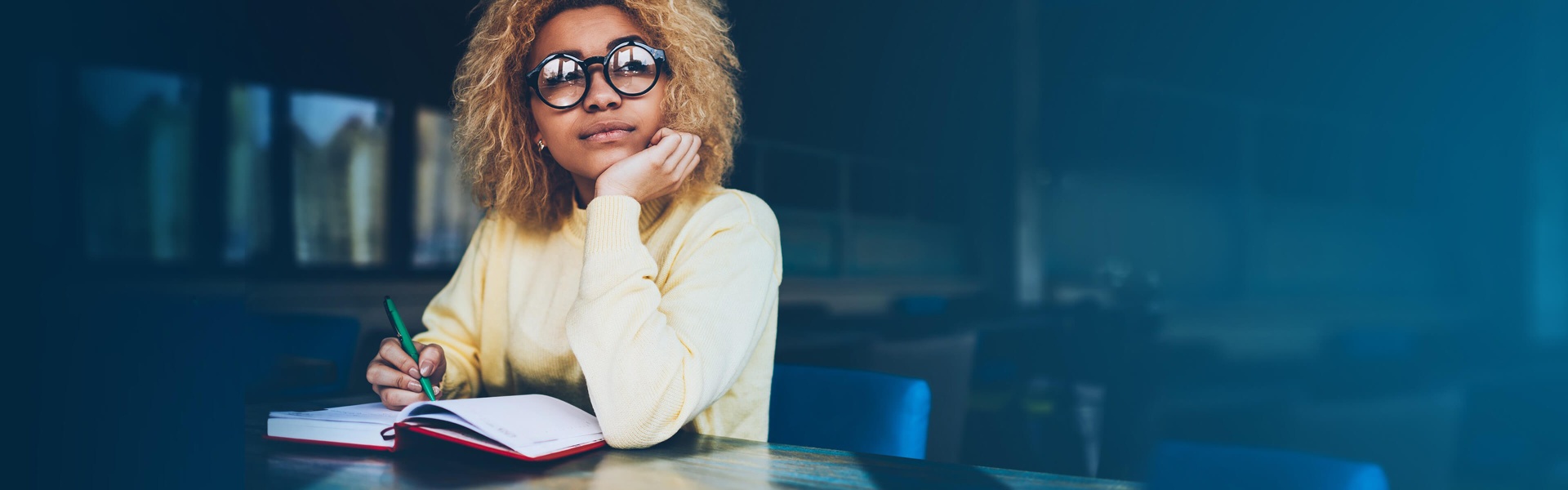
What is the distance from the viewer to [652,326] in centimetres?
130

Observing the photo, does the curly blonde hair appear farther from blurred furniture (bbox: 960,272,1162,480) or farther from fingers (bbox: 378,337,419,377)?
blurred furniture (bbox: 960,272,1162,480)

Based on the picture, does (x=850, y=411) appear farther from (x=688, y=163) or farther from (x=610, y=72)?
(x=610, y=72)

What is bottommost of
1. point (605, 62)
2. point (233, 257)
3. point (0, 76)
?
point (233, 257)

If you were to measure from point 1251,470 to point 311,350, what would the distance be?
2501 millimetres

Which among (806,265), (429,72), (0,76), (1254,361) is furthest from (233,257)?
(429,72)

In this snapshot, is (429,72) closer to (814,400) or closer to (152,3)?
(814,400)

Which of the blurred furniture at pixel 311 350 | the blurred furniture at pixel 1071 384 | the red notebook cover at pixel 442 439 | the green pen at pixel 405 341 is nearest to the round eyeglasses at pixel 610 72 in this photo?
the green pen at pixel 405 341

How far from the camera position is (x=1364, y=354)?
66.1 inches

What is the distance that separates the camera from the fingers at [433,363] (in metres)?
1.58

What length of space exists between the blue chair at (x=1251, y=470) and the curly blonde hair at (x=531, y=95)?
967 mm

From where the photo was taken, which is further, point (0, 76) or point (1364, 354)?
point (1364, 354)

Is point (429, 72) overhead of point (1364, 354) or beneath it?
overhead

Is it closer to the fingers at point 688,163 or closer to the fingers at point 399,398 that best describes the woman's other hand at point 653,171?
the fingers at point 688,163

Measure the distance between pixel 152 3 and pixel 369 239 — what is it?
1.94 meters
